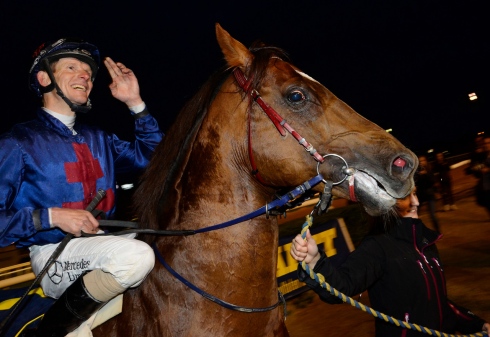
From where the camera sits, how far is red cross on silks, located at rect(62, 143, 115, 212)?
2.23 metres

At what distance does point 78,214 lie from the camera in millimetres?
1890

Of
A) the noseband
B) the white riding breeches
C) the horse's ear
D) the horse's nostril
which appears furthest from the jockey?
the horse's nostril

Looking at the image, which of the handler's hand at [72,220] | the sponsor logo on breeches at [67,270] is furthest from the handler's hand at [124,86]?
the sponsor logo on breeches at [67,270]

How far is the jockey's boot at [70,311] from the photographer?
72.0 inches

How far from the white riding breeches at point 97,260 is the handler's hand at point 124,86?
3.44ft

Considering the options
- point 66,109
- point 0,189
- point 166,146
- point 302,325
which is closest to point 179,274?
point 166,146

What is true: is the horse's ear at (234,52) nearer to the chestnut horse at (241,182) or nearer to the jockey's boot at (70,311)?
the chestnut horse at (241,182)

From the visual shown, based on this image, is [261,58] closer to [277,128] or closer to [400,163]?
[277,128]

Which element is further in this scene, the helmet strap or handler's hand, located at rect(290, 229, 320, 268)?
the helmet strap

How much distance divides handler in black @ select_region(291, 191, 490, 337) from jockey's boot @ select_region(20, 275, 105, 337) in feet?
4.27

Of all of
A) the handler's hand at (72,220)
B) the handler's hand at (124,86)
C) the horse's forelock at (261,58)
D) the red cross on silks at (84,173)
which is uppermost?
the handler's hand at (124,86)

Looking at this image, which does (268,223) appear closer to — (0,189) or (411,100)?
(0,189)

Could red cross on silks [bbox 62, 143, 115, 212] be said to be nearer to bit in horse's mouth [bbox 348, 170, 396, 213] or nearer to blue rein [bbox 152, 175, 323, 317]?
blue rein [bbox 152, 175, 323, 317]

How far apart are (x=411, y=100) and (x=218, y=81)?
67750 millimetres
